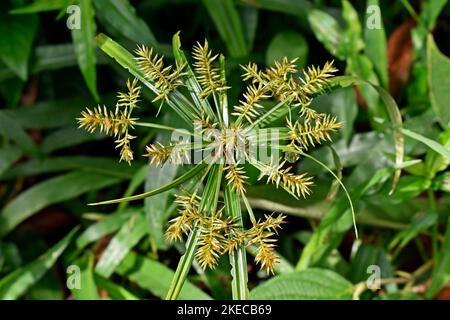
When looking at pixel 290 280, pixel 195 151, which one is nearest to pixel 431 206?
pixel 290 280

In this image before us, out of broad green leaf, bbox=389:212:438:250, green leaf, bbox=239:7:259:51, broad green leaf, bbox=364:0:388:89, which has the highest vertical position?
green leaf, bbox=239:7:259:51

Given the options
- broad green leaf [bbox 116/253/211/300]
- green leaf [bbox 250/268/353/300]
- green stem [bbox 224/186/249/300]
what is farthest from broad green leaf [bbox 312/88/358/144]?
green stem [bbox 224/186/249/300]

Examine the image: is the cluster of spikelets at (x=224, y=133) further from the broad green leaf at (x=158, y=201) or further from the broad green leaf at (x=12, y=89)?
the broad green leaf at (x=12, y=89)

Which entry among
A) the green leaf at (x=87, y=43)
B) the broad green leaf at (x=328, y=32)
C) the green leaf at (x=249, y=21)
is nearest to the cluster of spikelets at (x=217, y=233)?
the green leaf at (x=87, y=43)

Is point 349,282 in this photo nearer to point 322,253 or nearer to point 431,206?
point 322,253

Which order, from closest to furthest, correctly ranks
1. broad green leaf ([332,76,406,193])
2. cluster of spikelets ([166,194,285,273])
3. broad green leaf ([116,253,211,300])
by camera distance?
cluster of spikelets ([166,194,285,273]) < broad green leaf ([332,76,406,193]) < broad green leaf ([116,253,211,300])

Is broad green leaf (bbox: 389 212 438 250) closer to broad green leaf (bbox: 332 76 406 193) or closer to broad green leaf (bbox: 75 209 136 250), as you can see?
broad green leaf (bbox: 332 76 406 193)
